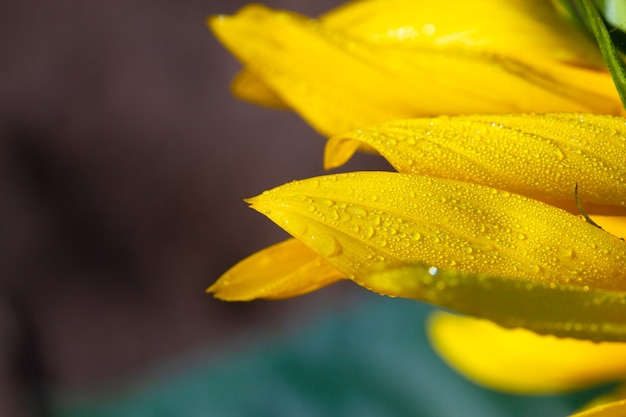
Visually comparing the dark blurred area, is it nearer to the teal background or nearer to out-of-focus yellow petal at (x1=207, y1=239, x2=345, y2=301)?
the teal background

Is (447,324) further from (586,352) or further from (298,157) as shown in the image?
(298,157)

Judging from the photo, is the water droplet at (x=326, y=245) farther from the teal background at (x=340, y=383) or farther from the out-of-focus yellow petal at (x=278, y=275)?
the teal background at (x=340, y=383)

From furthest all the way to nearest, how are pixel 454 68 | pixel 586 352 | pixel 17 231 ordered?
1. pixel 17 231
2. pixel 586 352
3. pixel 454 68

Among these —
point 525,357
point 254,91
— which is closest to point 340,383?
point 525,357

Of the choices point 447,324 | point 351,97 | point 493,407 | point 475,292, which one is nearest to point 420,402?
point 493,407

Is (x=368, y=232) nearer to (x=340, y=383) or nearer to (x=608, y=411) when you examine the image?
(x=608, y=411)

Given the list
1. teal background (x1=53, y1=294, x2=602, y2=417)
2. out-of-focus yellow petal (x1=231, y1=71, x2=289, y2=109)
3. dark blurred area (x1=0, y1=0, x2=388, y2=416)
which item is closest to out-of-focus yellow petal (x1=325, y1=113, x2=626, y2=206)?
out-of-focus yellow petal (x1=231, y1=71, x2=289, y2=109)
